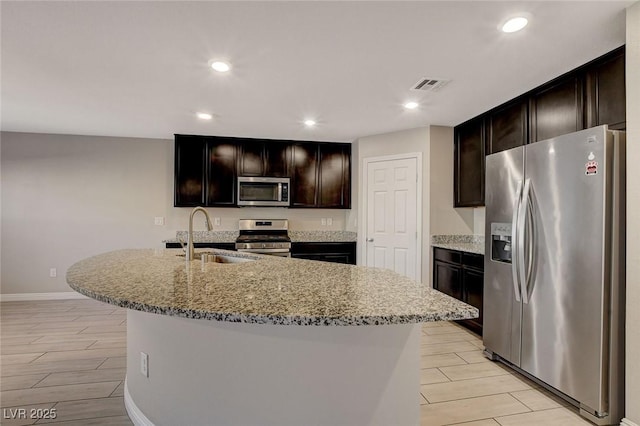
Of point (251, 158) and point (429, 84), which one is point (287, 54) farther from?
point (251, 158)

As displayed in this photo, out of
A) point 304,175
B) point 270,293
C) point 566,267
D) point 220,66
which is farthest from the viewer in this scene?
point 304,175

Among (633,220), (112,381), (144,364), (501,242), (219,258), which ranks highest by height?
(633,220)

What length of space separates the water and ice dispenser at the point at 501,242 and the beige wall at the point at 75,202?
359cm

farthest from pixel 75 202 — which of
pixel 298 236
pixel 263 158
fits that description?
pixel 298 236

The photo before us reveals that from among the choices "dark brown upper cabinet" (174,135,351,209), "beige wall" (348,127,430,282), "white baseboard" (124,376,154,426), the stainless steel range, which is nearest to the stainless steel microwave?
"dark brown upper cabinet" (174,135,351,209)

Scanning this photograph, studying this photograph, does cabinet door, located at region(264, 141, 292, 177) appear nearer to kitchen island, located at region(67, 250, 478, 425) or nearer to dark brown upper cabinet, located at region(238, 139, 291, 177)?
dark brown upper cabinet, located at region(238, 139, 291, 177)

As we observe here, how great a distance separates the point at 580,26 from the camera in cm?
199

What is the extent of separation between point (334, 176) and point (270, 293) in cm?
392

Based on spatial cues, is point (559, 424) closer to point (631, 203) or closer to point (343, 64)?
point (631, 203)

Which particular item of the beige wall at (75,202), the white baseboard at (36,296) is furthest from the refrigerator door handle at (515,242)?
the white baseboard at (36,296)

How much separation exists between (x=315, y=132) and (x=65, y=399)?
12.0 ft

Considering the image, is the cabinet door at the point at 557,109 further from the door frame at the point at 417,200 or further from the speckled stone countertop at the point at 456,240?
the speckled stone countertop at the point at 456,240

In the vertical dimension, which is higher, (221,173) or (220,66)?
(220,66)

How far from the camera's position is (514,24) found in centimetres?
197
